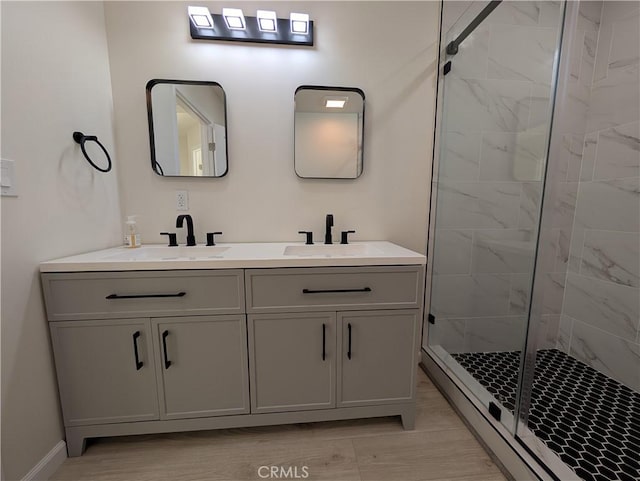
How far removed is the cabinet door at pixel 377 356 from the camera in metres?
1.22

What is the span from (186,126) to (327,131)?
32.4 inches

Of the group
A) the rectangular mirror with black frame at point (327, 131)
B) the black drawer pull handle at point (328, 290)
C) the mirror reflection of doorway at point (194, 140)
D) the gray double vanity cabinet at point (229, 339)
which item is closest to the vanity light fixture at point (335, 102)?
the rectangular mirror with black frame at point (327, 131)

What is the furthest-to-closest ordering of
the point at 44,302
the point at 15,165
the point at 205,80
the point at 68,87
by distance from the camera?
the point at 205,80 < the point at 68,87 < the point at 44,302 < the point at 15,165

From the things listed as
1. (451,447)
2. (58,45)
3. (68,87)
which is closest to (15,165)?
(68,87)

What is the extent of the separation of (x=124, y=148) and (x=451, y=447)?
2306 mm

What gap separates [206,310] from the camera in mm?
1139

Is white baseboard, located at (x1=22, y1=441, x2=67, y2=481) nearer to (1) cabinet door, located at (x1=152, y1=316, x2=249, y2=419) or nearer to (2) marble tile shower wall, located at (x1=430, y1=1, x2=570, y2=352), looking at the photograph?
(1) cabinet door, located at (x1=152, y1=316, x2=249, y2=419)

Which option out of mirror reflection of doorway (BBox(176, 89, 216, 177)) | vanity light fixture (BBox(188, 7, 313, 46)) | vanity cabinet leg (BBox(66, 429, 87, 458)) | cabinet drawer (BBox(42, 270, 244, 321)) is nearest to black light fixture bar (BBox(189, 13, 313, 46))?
vanity light fixture (BBox(188, 7, 313, 46))

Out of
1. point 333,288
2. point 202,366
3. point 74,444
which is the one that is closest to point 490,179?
point 333,288

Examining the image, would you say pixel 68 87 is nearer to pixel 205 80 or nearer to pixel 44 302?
pixel 205 80

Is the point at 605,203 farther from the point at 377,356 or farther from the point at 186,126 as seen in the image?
the point at 186,126

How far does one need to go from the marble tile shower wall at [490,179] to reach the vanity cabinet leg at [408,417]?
654 mm

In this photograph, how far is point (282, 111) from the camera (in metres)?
1.57

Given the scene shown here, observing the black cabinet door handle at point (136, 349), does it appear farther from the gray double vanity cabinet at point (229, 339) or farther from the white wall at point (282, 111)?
the white wall at point (282, 111)
